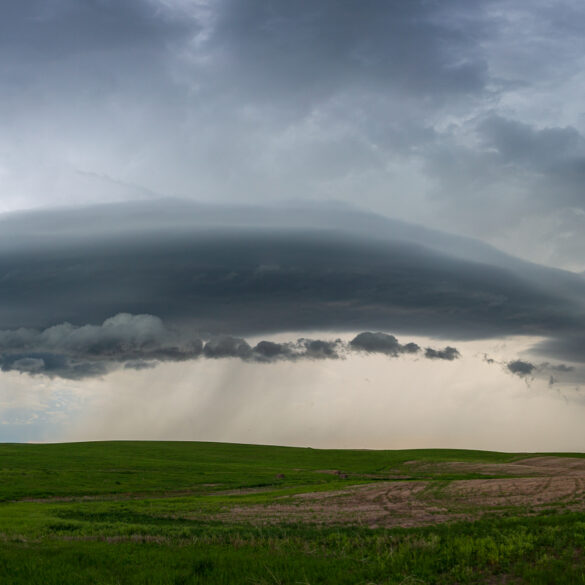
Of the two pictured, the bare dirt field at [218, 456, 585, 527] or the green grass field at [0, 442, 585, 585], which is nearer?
the green grass field at [0, 442, 585, 585]

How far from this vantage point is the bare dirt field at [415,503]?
38406 millimetres

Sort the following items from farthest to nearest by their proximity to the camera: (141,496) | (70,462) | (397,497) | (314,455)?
(314,455) → (70,462) → (141,496) → (397,497)

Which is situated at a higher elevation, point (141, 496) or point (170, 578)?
point (170, 578)

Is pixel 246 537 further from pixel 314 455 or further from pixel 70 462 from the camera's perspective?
pixel 314 455

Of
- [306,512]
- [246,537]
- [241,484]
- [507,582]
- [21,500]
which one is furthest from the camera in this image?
[241,484]

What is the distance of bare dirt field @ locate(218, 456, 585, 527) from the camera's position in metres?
38.4

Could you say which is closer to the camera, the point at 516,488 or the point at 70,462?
the point at 516,488

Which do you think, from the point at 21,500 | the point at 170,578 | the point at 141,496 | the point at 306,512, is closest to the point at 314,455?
the point at 141,496

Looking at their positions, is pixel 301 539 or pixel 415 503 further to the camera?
pixel 415 503

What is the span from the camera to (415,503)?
48625 mm

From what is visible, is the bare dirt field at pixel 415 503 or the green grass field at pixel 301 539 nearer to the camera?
the green grass field at pixel 301 539

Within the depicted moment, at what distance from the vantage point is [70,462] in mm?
109312

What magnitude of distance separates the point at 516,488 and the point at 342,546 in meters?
42.1

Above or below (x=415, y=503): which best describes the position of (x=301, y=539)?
above
